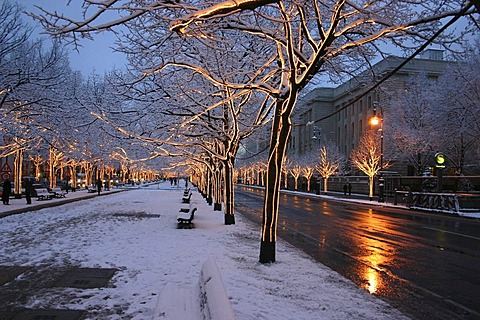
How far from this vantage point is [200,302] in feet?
16.5

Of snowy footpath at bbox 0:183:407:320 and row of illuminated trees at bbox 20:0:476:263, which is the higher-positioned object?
row of illuminated trees at bbox 20:0:476:263

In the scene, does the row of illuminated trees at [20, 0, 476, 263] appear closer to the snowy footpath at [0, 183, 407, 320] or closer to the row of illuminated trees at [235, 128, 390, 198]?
the snowy footpath at [0, 183, 407, 320]

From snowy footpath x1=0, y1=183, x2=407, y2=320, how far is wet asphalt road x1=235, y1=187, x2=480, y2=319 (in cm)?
66

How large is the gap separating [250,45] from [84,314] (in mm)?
10226

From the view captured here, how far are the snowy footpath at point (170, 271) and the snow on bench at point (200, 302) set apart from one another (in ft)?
2.08

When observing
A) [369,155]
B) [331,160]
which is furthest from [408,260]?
[331,160]

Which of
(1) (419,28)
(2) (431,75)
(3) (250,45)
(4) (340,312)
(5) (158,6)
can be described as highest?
(2) (431,75)

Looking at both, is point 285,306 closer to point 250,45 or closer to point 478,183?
point 250,45

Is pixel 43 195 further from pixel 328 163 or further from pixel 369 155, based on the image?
pixel 328 163

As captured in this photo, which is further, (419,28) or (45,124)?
(45,124)

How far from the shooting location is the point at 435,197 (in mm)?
29547

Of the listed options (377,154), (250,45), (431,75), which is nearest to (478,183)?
(377,154)

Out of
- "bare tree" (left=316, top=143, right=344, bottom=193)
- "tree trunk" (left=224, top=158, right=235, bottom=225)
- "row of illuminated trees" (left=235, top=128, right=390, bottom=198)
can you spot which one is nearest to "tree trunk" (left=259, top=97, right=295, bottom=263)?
"tree trunk" (left=224, top=158, right=235, bottom=225)

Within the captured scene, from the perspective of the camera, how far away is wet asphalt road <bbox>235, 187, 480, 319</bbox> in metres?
7.24
